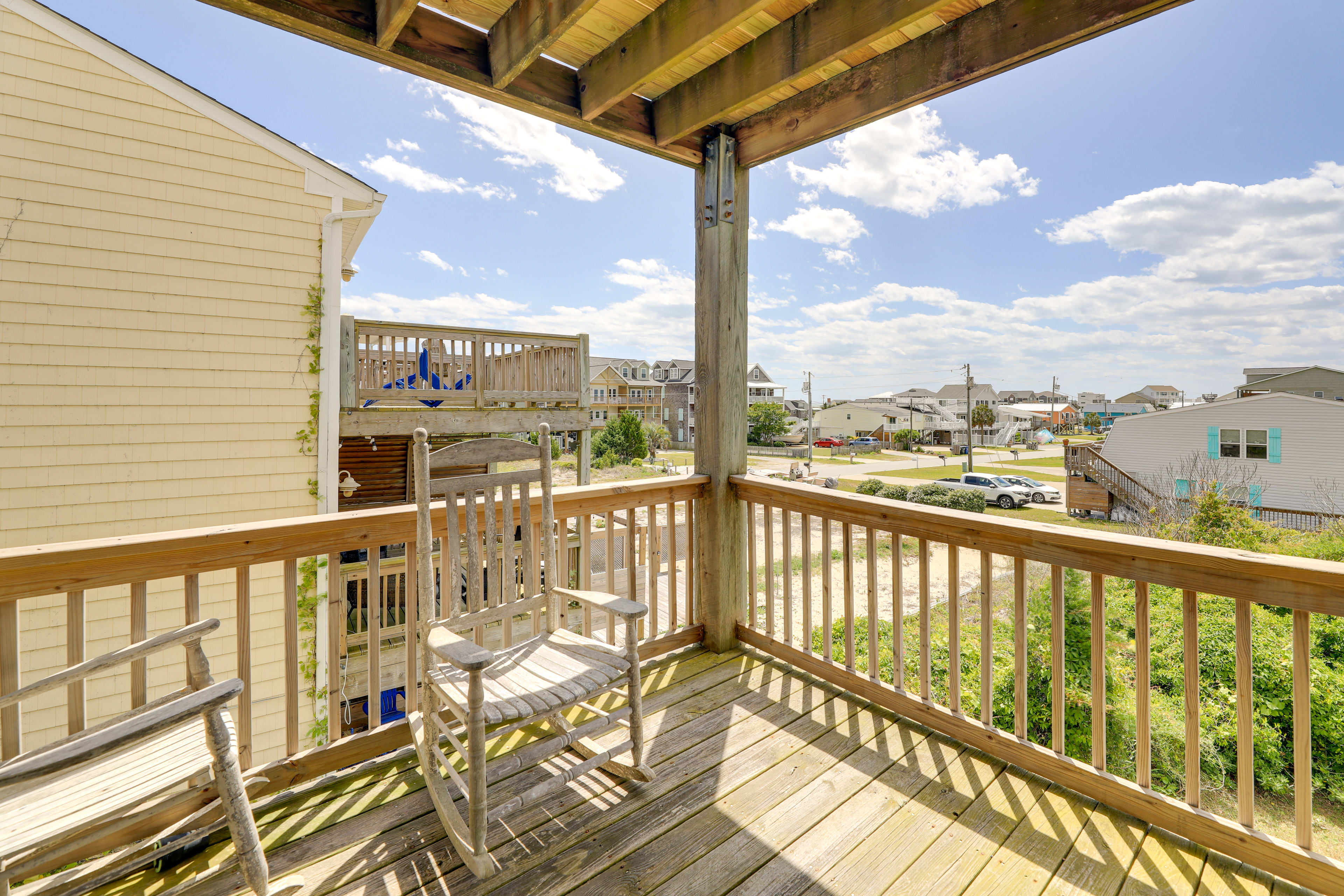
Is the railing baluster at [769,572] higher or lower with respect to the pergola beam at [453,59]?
lower

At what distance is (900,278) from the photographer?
11148 mm

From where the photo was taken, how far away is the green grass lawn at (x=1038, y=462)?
3.71 meters

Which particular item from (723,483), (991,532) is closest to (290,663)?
(723,483)

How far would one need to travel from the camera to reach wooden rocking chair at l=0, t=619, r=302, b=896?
1004 millimetres

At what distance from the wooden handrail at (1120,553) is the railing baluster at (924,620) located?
0.08 meters

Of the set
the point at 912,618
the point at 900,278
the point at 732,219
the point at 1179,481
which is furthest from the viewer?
the point at 900,278

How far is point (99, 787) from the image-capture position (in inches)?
46.9

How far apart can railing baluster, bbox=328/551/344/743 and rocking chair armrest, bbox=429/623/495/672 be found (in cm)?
53

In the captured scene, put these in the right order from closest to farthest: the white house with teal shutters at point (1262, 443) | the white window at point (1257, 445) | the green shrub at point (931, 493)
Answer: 1. the white house with teal shutters at point (1262, 443)
2. the white window at point (1257, 445)
3. the green shrub at point (931, 493)

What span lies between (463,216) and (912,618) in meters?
7.32

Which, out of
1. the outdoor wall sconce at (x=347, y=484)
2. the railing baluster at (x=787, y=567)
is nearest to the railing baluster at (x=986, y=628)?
the railing baluster at (x=787, y=567)

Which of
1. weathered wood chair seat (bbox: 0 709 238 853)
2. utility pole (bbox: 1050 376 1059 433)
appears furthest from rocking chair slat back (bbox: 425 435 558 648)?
utility pole (bbox: 1050 376 1059 433)

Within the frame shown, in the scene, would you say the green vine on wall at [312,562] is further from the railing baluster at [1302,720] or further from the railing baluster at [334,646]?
the railing baluster at [1302,720]

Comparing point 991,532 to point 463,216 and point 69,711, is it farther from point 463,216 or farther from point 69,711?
point 463,216
